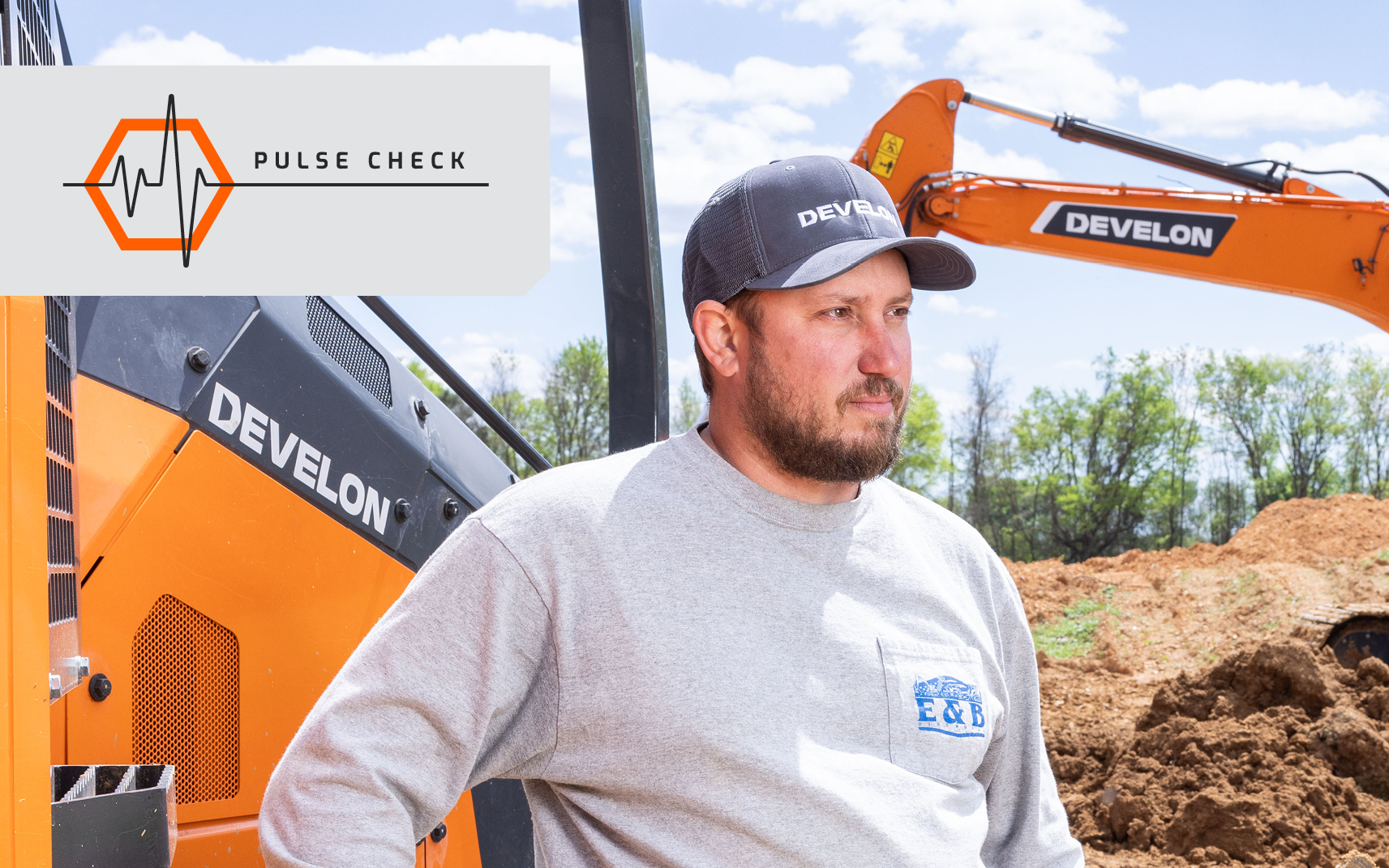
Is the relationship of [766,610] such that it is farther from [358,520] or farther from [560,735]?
[358,520]

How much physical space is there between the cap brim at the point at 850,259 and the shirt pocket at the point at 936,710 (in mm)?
561

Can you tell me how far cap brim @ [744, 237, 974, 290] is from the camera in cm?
179

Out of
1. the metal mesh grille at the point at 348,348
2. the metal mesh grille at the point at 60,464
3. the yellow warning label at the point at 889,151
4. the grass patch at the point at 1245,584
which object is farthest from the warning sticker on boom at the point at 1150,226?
the grass patch at the point at 1245,584

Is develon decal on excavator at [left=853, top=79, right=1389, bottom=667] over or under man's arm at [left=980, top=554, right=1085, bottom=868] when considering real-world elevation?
over

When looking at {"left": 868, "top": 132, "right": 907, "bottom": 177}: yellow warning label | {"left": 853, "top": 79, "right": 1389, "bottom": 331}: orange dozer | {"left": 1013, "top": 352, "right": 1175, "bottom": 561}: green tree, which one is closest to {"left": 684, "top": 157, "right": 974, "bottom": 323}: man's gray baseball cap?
{"left": 853, "top": 79, "right": 1389, "bottom": 331}: orange dozer

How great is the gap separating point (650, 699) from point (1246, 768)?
491 centimetres

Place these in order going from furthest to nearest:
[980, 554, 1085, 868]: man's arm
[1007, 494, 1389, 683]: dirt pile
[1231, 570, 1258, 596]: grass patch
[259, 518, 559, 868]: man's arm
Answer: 1. [1231, 570, 1258, 596]: grass patch
2. [1007, 494, 1389, 683]: dirt pile
3. [980, 554, 1085, 868]: man's arm
4. [259, 518, 559, 868]: man's arm

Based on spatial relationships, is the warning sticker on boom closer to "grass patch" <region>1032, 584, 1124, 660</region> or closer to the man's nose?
the man's nose

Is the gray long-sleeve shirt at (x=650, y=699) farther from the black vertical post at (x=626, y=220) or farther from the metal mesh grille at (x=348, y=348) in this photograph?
the metal mesh grille at (x=348, y=348)

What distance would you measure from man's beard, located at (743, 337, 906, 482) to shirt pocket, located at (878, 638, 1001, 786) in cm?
28

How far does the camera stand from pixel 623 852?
5.32 ft

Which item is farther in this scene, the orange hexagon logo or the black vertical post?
the black vertical post

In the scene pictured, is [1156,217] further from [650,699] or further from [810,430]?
[650,699]

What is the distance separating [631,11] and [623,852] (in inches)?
60.8
